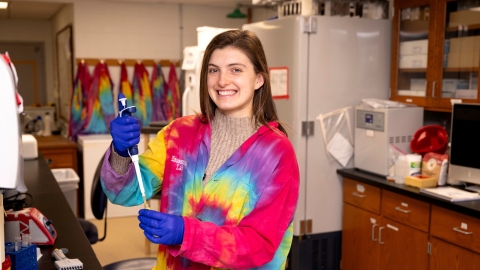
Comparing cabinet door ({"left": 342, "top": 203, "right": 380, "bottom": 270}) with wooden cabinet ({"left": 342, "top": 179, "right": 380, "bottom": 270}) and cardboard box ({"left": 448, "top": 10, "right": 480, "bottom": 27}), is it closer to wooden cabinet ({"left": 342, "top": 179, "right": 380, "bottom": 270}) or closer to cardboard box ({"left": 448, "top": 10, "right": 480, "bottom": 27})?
wooden cabinet ({"left": 342, "top": 179, "right": 380, "bottom": 270})

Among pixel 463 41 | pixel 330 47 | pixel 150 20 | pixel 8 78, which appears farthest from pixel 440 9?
pixel 150 20

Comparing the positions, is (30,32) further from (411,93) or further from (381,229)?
(381,229)

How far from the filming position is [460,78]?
311 cm

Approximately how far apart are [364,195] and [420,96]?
76cm

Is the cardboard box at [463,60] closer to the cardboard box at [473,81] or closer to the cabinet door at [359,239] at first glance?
the cardboard box at [473,81]

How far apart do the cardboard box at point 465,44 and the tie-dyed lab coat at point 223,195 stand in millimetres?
1939

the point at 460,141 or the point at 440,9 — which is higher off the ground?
the point at 440,9

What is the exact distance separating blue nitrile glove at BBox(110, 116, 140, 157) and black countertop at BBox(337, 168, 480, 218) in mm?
1855

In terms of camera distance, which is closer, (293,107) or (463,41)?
(463,41)

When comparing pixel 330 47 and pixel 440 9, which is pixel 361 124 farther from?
pixel 440 9

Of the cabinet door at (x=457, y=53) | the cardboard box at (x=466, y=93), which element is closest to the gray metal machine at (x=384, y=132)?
the cabinet door at (x=457, y=53)

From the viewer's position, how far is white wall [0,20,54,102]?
8172 millimetres

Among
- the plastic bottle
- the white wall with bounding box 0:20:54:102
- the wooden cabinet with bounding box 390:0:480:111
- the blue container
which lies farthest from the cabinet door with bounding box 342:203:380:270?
the white wall with bounding box 0:20:54:102

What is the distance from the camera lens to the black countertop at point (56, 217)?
1914mm
